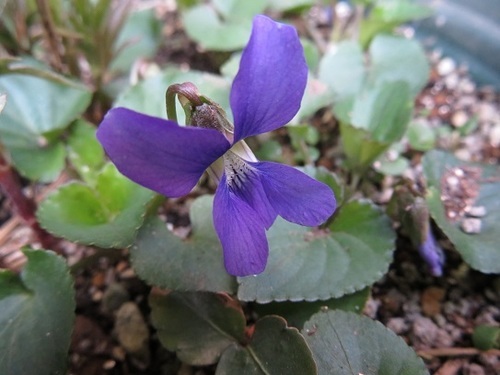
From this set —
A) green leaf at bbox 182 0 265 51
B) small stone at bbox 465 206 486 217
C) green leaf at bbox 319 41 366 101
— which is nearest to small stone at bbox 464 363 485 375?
small stone at bbox 465 206 486 217

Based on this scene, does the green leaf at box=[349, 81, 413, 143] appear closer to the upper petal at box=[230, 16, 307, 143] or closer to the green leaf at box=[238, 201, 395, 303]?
the green leaf at box=[238, 201, 395, 303]

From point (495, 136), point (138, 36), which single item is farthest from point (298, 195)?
point (138, 36)

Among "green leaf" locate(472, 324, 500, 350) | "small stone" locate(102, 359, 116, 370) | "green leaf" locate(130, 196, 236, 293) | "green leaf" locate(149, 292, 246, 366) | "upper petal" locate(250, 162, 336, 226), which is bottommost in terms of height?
"small stone" locate(102, 359, 116, 370)

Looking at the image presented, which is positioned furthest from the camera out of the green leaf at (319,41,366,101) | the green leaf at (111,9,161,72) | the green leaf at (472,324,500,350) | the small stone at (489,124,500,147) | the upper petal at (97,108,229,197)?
the green leaf at (111,9,161,72)

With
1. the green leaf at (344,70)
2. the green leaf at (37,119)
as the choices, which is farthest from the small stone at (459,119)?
the green leaf at (37,119)

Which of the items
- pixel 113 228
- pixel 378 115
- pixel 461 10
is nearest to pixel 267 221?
pixel 113 228

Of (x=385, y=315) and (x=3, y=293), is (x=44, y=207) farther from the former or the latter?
(x=385, y=315)
